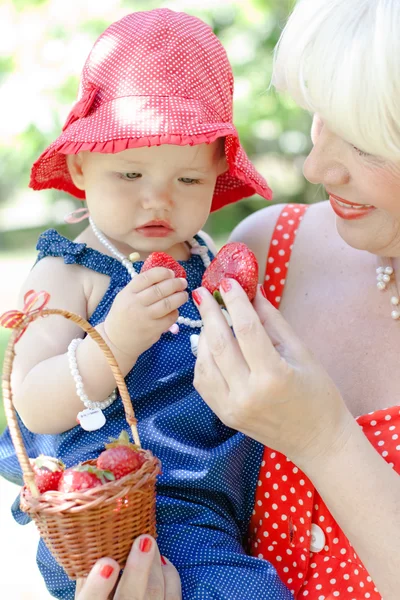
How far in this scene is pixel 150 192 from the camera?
82.8 inches

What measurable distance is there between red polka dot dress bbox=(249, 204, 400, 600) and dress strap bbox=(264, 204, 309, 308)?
1.57 feet

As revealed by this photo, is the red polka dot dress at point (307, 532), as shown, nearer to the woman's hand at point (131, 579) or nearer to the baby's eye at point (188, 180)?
the woman's hand at point (131, 579)

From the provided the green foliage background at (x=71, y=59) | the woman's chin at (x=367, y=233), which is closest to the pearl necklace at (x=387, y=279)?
the woman's chin at (x=367, y=233)

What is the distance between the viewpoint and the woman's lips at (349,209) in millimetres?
1870

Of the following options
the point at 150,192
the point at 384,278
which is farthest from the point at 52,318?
the point at 384,278

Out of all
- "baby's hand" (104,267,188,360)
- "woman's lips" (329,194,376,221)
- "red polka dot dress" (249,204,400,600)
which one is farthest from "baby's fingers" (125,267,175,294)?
"red polka dot dress" (249,204,400,600)

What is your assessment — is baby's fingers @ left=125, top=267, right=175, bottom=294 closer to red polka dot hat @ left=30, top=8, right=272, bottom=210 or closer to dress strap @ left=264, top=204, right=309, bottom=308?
red polka dot hat @ left=30, top=8, right=272, bottom=210

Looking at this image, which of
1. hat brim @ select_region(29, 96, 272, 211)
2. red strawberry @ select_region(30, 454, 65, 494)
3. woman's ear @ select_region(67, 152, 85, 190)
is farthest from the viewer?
woman's ear @ select_region(67, 152, 85, 190)

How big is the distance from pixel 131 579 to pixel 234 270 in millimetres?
755

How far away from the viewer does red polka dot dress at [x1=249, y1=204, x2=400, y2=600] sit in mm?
1900

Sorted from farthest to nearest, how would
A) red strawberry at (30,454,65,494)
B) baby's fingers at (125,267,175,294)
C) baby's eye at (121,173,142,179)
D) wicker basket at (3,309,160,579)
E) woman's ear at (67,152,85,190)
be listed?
woman's ear at (67,152,85,190)
baby's eye at (121,173,142,179)
baby's fingers at (125,267,175,294)
red strawberry at (30,454,65,494)
wicker basket at (3,309,160,579)

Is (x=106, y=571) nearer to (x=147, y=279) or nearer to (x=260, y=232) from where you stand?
(x=147, y=279)

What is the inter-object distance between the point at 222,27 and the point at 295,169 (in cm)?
294

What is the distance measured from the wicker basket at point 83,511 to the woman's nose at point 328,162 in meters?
0.68
